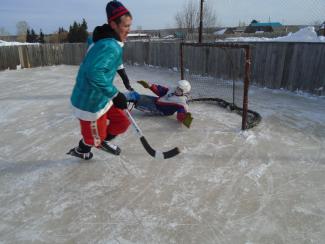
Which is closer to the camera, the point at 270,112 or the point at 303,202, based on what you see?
the point at 303,202

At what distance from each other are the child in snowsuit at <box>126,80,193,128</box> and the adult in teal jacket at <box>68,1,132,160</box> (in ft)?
4.75

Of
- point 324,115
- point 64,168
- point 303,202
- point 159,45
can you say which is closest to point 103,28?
point 64,168

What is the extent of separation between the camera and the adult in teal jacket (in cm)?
216

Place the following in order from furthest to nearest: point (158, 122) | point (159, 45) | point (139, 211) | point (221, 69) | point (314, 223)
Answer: point (159, 45), point (221, 69), point (158, 122), point (139, 211), point (314, 223)

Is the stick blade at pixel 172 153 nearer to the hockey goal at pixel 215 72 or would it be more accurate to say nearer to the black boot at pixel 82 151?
the black boot at pixel 82 151

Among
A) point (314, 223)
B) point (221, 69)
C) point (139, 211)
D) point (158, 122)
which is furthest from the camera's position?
point (221, 69)

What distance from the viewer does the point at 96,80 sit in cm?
216

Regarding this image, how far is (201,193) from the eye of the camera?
93.4 inches

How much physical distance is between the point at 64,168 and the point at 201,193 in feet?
4.35

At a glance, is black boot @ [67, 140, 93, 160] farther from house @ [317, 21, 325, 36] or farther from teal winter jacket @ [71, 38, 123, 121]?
house @ [317, 21, 325, 36]

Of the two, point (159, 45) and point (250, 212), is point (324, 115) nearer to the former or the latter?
point (250, 212)

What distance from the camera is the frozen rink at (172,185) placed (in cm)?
197

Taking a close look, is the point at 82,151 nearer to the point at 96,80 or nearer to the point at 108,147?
the point at 108,147

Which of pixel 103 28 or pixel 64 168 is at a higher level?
pixel 103 28
